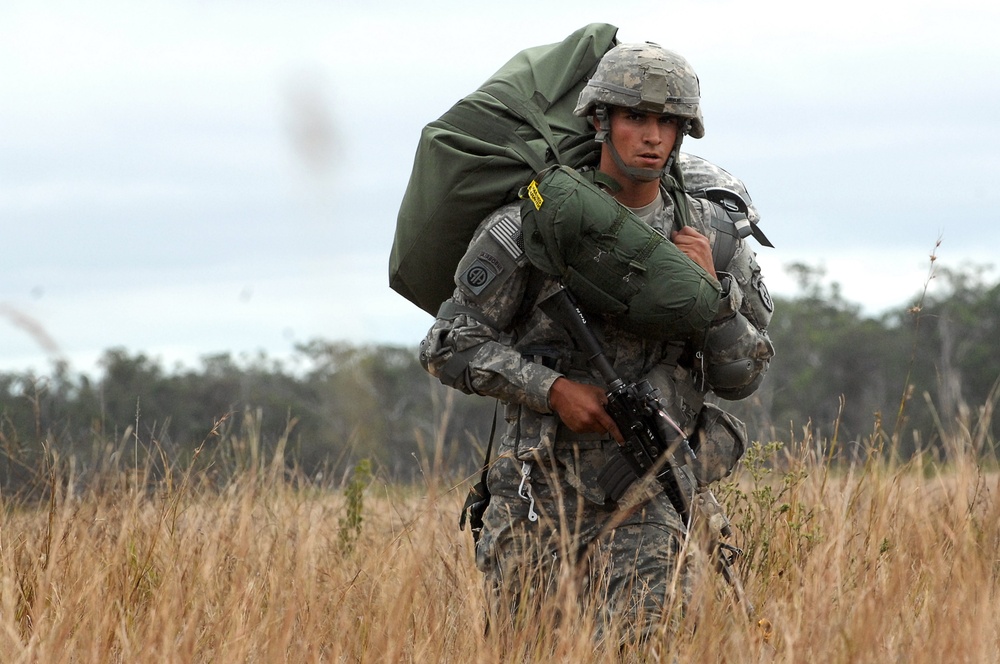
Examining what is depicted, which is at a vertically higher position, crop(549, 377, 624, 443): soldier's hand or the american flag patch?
the american flag patch

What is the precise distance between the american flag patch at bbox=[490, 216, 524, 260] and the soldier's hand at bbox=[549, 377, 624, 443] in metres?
0.38

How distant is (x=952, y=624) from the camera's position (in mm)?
3029

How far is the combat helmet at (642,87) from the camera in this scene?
3688 millimetres

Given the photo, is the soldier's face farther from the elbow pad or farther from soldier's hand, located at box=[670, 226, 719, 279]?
the elbow pad

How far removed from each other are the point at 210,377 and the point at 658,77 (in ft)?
62.6

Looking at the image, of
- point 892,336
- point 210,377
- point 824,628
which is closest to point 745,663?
point 824,628

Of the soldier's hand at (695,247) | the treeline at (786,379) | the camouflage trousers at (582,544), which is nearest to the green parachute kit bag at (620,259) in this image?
the soldier's hand at (695,247)

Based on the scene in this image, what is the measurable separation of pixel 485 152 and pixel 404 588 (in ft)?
4.85

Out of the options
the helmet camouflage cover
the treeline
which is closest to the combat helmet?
the helmet camouflage cover

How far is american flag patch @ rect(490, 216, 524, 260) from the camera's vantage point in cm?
373

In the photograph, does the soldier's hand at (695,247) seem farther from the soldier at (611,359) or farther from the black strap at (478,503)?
the black strap at (478,503)

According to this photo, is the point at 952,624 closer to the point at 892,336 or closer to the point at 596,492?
the point at 596,492

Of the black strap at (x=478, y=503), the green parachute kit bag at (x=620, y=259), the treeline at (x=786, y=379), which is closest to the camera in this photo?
the green parachute kit bag at (x=620, y=259)

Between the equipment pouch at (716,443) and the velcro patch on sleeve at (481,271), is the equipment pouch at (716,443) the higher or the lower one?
the lower one
